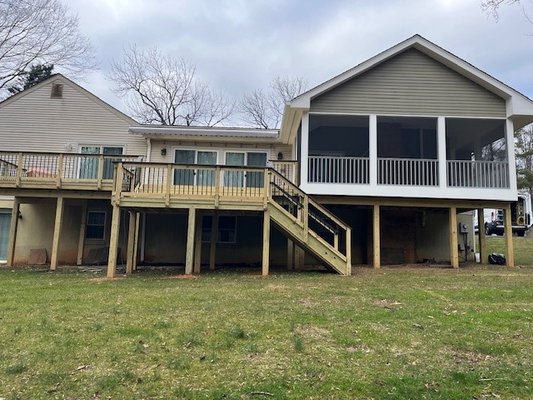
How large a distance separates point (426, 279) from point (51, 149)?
13.7 meters

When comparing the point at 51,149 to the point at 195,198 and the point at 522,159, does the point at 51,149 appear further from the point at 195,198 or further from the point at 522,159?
the point at 522,159

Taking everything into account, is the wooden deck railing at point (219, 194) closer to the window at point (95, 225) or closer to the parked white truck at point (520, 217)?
the window at point (95, 225)

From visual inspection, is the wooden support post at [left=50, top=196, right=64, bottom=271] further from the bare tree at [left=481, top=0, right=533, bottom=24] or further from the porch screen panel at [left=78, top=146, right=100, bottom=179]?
the bare tree at [left=481, top=0, right=533, bottom=24]

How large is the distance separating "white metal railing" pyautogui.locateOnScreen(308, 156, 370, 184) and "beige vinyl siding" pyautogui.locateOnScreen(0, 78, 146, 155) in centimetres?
668

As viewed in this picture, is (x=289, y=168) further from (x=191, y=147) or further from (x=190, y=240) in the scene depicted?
(x=190, y=240)

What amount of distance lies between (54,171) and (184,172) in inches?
181

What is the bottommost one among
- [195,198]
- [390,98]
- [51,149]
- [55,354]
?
[55,354]

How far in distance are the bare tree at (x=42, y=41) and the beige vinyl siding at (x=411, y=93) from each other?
17.6 m

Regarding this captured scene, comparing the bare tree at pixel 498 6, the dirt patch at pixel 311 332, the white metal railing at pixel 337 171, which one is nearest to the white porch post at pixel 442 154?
the white metal railing at pixel 337 171

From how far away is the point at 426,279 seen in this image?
975cm

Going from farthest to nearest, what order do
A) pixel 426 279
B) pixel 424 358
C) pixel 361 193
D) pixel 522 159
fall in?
1. pixel 522 159
2. pixel 361 193
3. pixel 426 279
4. pixel 424 358

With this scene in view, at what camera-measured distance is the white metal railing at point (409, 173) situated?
1269 centimetres

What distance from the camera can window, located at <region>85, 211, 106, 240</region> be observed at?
15.2 meters

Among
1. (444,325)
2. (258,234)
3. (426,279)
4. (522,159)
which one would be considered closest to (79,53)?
(258,234)
